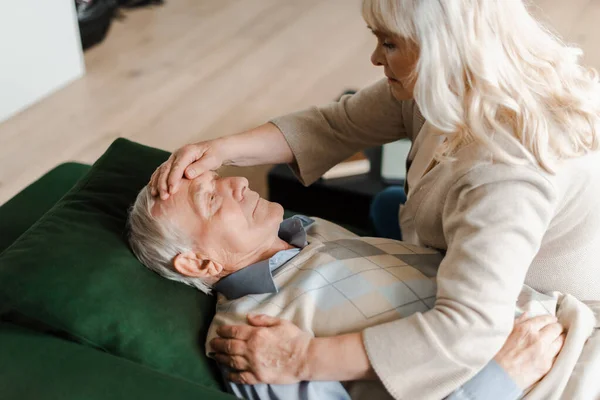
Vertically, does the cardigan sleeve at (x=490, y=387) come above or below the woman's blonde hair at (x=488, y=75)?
below

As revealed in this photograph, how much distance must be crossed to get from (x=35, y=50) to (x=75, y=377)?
2568 mm

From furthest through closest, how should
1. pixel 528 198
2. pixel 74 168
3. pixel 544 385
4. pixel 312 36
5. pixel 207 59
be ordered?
pixel 312 36
pixel 207 59
pixel 74 168
pixel 544 385
pixel 528 198

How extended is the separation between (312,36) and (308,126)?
8.15 ft

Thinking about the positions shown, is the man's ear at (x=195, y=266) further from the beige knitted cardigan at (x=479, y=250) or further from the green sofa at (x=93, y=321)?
the beige knitted cardigan at (x=479, y=250)

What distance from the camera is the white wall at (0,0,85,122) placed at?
10.4 ft

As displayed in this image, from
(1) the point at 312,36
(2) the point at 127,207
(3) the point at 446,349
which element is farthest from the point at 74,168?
(1) the point at 312,36

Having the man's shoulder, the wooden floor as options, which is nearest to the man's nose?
the man's shoulder

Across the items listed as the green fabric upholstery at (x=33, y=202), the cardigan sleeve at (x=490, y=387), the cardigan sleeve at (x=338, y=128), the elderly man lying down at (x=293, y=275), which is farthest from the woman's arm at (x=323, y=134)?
the cardigan sleeve at (x=490, y=387)

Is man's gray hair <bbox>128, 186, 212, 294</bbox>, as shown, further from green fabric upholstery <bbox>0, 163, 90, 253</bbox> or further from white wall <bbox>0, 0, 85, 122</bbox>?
white wall <bbox>0, 0, 85, 122</bbox>

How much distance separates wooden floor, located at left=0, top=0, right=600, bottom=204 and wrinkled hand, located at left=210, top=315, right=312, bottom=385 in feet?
5.37

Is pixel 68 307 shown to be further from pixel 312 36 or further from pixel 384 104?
pixel 312 36

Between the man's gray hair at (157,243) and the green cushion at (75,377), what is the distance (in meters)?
0.25

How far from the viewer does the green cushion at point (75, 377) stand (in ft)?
3.65

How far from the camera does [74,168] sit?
2.06 meters
